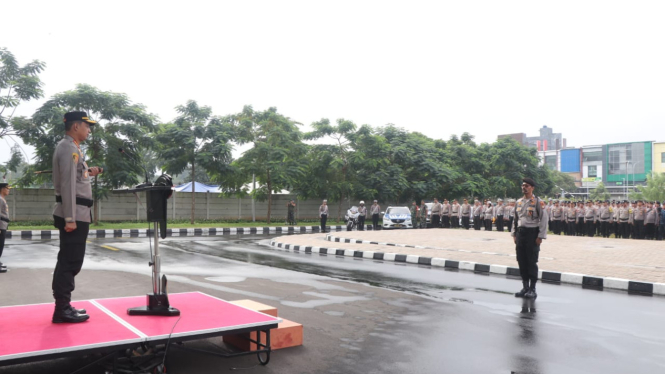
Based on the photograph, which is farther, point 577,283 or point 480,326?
point 577,283

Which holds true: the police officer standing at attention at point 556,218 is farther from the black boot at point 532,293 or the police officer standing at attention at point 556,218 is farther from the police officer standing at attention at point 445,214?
the black boot at point 532,293

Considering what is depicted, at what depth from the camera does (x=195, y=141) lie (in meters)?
26.4

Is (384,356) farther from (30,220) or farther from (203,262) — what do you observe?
(30,220)

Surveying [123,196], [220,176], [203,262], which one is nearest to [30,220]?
[123,196]

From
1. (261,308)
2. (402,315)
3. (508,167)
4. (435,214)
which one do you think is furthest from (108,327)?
(508,167)

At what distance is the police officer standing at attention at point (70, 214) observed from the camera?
164 inches

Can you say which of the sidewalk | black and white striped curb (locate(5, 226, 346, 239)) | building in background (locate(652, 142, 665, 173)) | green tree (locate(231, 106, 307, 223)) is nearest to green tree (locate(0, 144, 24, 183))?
black and white striped curb (locate(5, 226, 346, 239))

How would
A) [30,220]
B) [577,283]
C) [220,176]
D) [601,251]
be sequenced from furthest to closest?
[220,176] < [30,220] < [601,251] < [577,283]

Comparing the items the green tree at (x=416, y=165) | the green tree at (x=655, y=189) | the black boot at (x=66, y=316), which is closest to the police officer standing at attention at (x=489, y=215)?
the green tree at (x=416, y=165)

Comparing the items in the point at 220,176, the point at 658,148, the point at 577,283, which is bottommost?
the point at 577,283

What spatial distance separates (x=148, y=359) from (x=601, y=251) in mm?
13190

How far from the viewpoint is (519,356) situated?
4461mm

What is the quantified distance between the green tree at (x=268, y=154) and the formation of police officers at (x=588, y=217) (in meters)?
8.05

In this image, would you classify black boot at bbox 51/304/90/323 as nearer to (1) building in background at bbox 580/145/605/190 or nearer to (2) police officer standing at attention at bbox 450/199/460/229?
(2) police officer standing at attention at bbox 450/199/460/229
